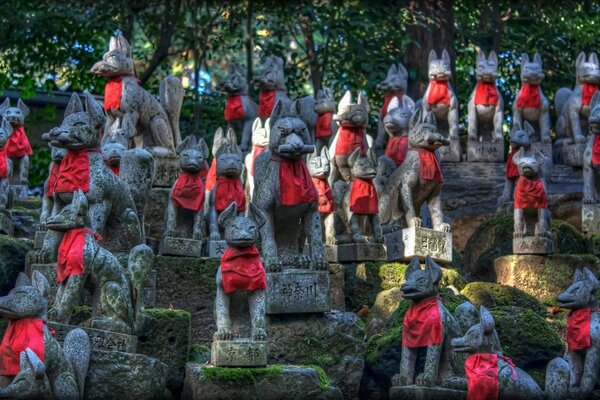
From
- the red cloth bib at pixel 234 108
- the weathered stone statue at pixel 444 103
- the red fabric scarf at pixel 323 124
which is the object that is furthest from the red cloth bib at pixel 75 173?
the weathered stone statue at pixel 444 103

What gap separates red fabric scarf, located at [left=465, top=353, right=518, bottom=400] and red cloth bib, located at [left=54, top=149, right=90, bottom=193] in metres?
4.62

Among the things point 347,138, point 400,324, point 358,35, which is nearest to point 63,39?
point 358,35

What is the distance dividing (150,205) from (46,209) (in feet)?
6.54

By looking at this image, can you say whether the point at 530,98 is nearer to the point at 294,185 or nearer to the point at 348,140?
the point at 348,140

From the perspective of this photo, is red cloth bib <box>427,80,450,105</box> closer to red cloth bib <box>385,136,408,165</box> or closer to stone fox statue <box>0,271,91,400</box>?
red cloth bib <box>385,136,408,165</box>

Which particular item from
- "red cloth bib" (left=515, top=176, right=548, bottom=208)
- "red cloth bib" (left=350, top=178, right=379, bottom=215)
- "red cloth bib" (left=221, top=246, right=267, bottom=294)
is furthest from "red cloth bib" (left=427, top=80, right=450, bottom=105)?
"red cloth bib" (left=221, top=246, right=267, bottom=294)

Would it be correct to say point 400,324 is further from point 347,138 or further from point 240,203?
point 347,138

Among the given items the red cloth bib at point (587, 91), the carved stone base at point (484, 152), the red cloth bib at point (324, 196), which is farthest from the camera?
the carved stone base at point (484, 152)

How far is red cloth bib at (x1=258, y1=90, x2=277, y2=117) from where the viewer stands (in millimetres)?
28219

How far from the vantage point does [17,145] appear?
25156 millimetres

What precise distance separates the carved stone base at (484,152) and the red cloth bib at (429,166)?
513 cm

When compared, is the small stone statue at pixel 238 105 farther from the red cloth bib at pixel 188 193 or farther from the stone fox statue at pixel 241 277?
the stone fox statue at pixel 241 277

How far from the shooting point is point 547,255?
77.7 ft

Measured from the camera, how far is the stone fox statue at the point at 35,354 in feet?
56.5
